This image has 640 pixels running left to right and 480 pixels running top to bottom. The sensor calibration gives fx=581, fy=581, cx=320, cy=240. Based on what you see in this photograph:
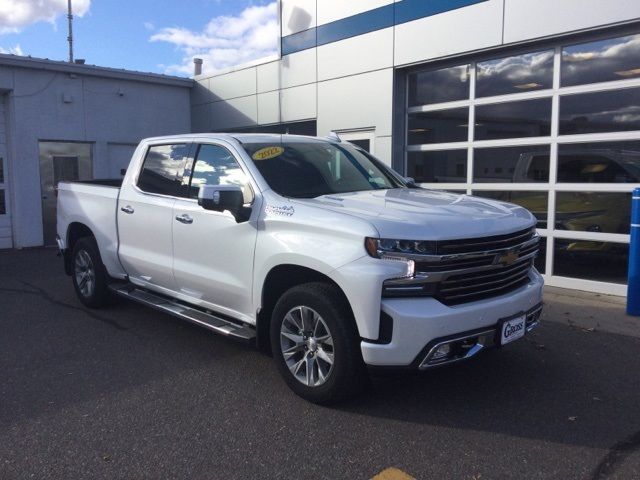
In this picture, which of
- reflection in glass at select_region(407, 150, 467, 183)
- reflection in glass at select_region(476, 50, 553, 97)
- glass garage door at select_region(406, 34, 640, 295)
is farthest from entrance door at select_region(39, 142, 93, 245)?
reflection in glass at select_region(476, 50, 553, 97)

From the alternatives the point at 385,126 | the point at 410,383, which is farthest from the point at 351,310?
the point at 385,126

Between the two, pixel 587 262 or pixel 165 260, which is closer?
pixel 165 260

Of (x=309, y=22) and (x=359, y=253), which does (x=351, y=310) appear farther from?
(x=309, y=22)

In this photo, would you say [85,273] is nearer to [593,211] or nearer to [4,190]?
[593,211]

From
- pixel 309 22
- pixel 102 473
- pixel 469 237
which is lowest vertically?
pixel 102 473

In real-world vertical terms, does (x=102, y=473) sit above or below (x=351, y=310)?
below

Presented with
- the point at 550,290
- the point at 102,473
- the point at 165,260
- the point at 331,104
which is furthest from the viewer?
the point at 331,104

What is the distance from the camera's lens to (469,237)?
3689 millimetres

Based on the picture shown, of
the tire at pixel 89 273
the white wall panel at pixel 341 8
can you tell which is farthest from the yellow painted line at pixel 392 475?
the white wall panel at pixel 341 8

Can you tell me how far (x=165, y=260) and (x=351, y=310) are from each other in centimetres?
227

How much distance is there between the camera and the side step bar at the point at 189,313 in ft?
14.6

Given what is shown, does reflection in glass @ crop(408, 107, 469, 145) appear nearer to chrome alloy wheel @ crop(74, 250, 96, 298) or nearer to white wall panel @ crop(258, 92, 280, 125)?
white wall panel @ crop(258, 92, 280, 125)

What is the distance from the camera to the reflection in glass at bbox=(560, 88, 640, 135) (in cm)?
719

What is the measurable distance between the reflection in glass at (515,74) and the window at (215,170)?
5081mm
